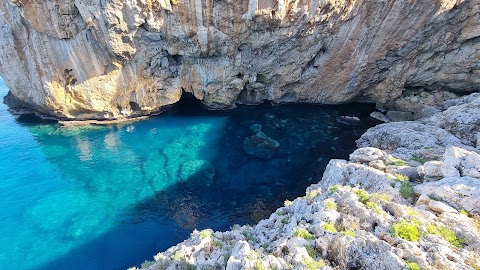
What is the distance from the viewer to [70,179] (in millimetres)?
24375

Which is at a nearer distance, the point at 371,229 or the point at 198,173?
the point at 371,229

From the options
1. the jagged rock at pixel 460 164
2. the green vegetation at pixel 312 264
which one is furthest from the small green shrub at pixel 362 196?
Answer: the jagged rock at pixel 460 164

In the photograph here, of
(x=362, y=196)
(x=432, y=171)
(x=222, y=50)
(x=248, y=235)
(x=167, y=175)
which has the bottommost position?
(x=167, y=175)

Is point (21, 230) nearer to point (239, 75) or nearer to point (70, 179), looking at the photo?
point (70, 179)

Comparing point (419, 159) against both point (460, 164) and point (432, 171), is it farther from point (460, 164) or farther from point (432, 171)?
point (432, 171)

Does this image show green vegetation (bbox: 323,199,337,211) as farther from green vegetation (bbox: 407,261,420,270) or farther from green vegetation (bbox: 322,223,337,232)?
green vegetation (bbox: 407,261,420,270)

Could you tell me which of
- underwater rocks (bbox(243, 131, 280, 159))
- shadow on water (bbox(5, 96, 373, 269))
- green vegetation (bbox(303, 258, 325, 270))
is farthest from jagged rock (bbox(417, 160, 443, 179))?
underwater rocks (bbox(243, 131, 280, 159))

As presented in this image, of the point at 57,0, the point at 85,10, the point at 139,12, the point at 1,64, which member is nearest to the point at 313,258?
the point at 139,12

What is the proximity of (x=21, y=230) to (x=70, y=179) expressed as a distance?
5401 mm

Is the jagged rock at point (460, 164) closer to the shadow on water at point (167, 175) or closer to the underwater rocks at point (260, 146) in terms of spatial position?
the shadow on water at point (167, 175)

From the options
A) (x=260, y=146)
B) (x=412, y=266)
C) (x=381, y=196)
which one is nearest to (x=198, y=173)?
(x=260, y=146)

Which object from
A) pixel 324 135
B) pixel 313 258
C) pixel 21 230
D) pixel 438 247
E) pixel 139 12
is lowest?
pixel 21 230

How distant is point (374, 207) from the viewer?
10.6 metres

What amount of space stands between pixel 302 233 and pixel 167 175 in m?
16.9
